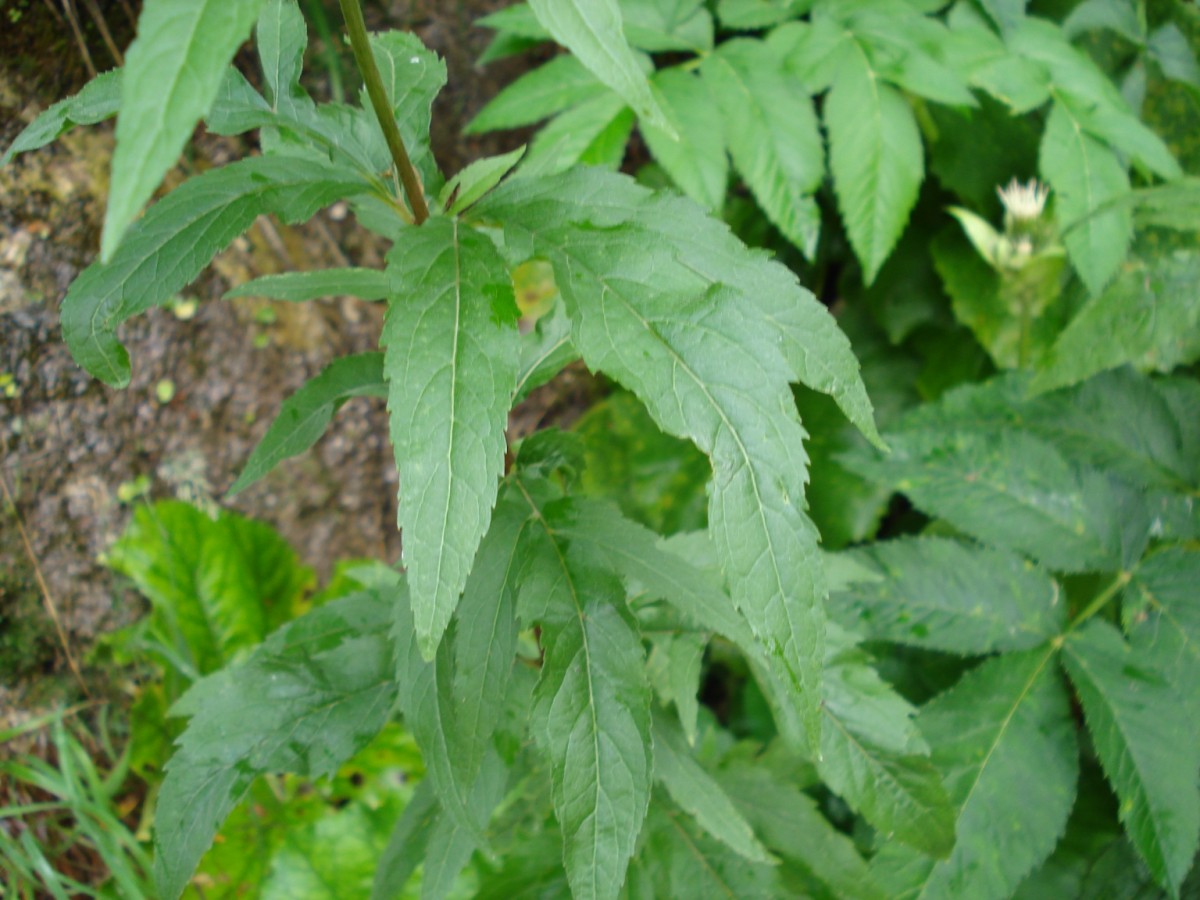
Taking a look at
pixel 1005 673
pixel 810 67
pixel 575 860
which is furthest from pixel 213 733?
pixel 810 67

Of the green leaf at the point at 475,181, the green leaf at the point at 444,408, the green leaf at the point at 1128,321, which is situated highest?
the green leaf at the point at 475,181

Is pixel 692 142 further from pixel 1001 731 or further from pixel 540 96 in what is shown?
pixel 1001 731

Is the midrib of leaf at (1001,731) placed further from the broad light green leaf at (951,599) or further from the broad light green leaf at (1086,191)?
the broad light green leaf at (1086,191)

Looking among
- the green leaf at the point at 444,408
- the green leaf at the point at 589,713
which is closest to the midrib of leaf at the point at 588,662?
the green leaf at the point at 589,713

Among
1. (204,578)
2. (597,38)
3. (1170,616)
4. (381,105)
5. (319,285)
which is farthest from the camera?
(204,578)

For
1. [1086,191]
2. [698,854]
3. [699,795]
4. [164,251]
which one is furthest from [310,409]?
[1086,191]

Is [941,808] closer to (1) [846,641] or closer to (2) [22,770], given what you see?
(1) [846,641]

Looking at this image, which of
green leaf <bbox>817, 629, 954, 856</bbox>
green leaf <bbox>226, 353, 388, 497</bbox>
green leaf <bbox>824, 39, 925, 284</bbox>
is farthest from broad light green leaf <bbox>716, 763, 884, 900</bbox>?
green leaf <bbox>824, 39, 925, 284</bbox>
